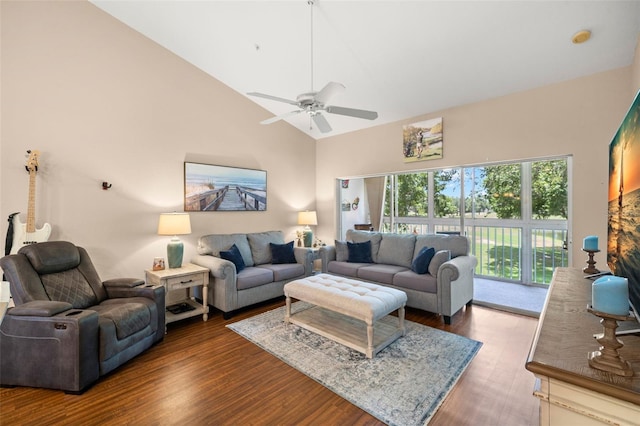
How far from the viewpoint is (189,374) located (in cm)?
236

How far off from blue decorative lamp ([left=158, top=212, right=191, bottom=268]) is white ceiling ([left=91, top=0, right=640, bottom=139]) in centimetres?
220

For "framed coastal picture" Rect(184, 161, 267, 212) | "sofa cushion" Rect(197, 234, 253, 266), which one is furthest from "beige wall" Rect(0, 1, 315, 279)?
"sofa cushion" Rect(197, 234, 253, 266)

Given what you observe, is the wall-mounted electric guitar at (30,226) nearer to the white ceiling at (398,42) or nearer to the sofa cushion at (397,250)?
the white ceiling at (398,42)

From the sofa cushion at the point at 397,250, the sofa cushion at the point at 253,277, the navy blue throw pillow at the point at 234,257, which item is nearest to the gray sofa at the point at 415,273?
the sofa cushion at the point at 397,250

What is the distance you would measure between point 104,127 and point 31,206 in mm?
1128

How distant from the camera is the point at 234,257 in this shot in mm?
3803

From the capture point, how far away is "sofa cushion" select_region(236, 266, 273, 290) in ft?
11.7

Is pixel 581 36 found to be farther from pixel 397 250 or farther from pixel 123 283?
pixel 123 283

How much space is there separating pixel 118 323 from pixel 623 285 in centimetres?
307

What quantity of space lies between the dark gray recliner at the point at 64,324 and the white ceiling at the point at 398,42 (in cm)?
275

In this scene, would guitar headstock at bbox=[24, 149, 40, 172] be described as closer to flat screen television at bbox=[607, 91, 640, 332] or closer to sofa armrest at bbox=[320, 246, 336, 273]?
sofa armrest at bbox=[320, 246, 336, 273]

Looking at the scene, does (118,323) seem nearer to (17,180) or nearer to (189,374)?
(189,374)

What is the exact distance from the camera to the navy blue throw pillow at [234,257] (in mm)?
3770

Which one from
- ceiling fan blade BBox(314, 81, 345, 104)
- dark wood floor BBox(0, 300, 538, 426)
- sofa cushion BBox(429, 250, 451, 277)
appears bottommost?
dark wood floor BBox(0, 300, 538, 426)
